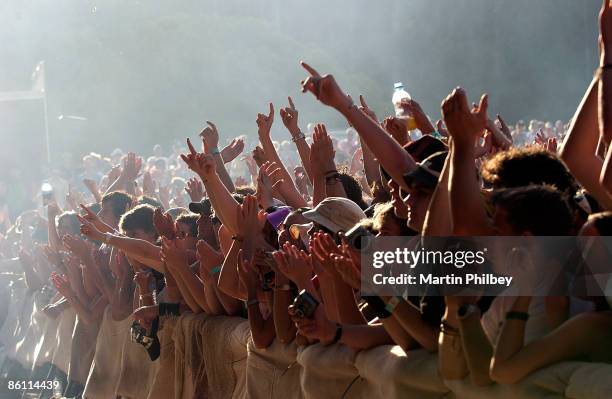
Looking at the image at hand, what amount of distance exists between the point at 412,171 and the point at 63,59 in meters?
28.2

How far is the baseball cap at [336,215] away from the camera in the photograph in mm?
4660

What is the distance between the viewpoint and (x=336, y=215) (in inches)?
184

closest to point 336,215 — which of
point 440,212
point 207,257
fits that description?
point 440,212

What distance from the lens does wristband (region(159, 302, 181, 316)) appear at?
6508 millimetres

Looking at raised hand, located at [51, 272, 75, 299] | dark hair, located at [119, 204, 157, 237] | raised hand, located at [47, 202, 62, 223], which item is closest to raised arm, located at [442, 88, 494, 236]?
dark hair, located at [119, 204, 157, 237]

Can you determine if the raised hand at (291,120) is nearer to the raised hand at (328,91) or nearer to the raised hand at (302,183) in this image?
the raised hand at (302,183)

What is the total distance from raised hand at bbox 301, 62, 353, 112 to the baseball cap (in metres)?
0.54

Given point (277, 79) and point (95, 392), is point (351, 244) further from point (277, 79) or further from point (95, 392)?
point (277, 79)

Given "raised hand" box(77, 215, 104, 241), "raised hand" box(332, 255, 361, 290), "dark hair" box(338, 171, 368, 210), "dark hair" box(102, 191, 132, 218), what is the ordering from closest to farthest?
"raised hand" box(332, 255, 361, 290) → "dark hair" box(338, 171, 368, 210) → "raised hand" box(77, 215, 104, 241) → "dark hair" box(102, 191, 132, 218)

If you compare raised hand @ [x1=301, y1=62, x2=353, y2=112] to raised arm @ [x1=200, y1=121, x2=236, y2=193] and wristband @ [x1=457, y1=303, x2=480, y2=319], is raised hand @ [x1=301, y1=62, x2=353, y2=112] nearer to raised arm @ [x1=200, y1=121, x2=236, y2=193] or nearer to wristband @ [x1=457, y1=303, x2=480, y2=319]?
wristband @ [x1=457, y1=303, x2=480, y2=319]

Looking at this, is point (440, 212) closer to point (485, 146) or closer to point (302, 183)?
point (485, 146)

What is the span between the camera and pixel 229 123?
29422 millimetres

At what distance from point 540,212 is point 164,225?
3.75 m

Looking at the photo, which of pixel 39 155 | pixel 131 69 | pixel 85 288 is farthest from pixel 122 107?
pixel 85 288
